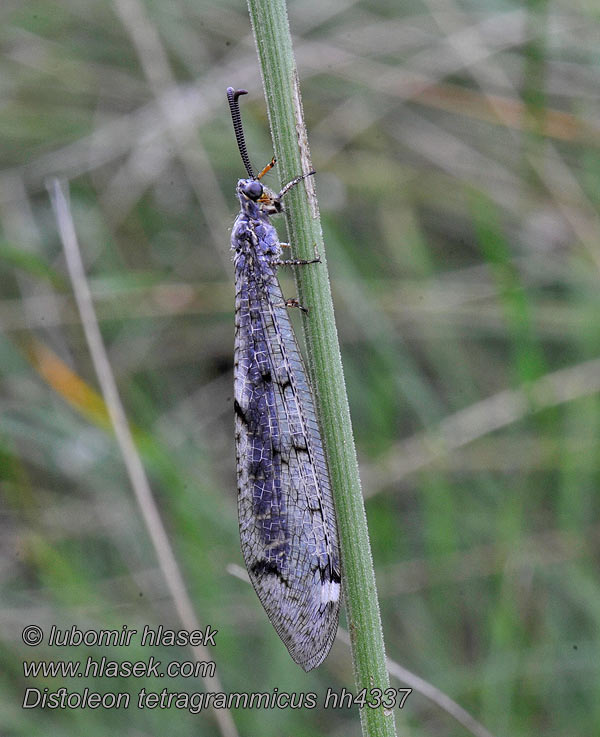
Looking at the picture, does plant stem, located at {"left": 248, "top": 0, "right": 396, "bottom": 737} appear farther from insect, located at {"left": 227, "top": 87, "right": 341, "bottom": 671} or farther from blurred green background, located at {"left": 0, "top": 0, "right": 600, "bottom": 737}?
blurred green background, located at {"left": 0, "top": 0, "right": 600, "bottom": 737}

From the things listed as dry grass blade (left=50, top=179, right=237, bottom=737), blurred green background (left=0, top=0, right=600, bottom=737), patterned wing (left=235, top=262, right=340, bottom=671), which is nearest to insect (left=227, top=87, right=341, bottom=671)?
patterned wing (left=235, top=262, right=340, bottom=671)

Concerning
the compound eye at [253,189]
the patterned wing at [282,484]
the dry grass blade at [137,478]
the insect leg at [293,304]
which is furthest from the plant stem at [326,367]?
the dry grass blade at [137,478]

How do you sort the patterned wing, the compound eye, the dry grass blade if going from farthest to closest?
the dry grass blade < the compound eye < the patterned wing

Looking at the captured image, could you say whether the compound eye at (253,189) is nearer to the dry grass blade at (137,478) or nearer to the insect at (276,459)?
the insect at (276,459)

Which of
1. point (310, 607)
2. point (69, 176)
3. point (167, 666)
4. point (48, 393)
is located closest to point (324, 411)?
point (310, 607)

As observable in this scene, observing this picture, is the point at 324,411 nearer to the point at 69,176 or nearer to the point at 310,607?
the point at 310,607

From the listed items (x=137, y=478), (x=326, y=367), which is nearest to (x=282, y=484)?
(x=326, y=367)

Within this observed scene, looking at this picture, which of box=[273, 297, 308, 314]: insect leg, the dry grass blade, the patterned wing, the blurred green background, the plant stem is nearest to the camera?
the plant stem
